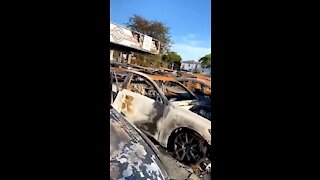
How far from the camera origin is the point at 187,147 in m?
3.06

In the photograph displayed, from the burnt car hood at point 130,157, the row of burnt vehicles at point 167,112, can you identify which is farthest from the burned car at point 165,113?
the burnt car hood at point 130,157

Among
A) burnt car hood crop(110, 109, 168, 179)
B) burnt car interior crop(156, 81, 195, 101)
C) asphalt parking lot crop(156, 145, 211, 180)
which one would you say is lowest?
asphalt parking lot crop(156, 145, 211, 180)

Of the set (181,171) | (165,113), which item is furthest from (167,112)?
(181,171)

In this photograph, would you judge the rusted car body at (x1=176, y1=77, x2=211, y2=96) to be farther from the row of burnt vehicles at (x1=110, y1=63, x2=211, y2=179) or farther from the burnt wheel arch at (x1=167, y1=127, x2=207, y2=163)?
the burnt wheel arch at (x1=167, y1=127, x2=207, y2=163)

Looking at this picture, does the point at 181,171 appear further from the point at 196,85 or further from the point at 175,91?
the point at 196,85

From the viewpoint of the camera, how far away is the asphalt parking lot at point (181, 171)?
8.71 ft

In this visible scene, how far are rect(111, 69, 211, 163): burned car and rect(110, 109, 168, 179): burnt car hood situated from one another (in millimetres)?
1022

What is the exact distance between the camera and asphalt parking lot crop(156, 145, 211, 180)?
2.65m

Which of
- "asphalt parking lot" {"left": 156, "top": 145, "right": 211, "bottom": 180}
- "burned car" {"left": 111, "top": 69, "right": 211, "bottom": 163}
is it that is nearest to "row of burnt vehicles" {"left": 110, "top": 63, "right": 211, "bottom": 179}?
"burned car" {"left": 111, "top": 69, "right": 211, "bottom": 163}
